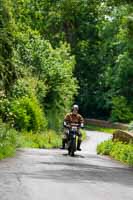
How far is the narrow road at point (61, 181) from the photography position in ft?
43.8

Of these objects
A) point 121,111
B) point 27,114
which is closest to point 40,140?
point 27,114

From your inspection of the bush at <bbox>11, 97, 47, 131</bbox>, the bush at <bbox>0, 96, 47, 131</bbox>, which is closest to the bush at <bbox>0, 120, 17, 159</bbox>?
the bush at <bbox>0, 96, 47, 131</bbox>

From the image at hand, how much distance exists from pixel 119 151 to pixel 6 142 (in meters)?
4.35

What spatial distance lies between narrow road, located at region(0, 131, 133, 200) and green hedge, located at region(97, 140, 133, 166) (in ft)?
11.7

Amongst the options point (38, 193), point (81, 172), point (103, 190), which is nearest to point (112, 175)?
point (81, 172)

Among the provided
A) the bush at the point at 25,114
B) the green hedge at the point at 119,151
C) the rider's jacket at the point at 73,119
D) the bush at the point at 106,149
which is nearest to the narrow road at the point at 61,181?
the green hedge at the point at 119,151

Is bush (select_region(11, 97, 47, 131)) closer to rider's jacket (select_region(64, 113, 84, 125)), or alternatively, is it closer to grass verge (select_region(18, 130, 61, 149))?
grass verge (select_region(18, 130, 61, 149))

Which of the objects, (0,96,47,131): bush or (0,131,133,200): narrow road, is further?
(0,96,47,131): bush

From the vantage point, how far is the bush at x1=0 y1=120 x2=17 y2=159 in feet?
79.7

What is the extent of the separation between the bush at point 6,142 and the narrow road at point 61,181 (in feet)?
10.4

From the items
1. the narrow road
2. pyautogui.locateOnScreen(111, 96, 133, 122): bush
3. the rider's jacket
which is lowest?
the narrow road

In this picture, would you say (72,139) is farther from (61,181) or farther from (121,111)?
(121,111)

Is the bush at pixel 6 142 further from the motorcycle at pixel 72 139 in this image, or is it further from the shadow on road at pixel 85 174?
the shadow on road at pixel 85 174

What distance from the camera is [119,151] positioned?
27.5 m
